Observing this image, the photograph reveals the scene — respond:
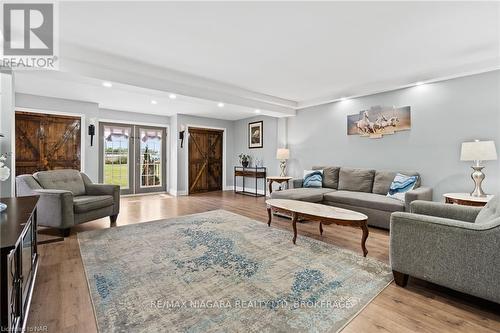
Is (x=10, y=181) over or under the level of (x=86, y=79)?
under

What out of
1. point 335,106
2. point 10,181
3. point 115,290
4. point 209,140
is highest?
point 335,106

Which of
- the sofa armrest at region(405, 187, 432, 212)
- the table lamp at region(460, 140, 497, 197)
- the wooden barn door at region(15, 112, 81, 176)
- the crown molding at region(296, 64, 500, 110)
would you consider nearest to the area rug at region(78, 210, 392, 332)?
the sofa armrest at region(405, 187, 432, 212)

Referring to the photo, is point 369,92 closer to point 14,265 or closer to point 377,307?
point 377,307

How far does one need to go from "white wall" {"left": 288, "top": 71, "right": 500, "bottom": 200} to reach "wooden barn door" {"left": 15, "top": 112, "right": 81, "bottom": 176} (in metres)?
5.76

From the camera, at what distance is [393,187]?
3.93 metres

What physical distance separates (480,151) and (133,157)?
7215 mm

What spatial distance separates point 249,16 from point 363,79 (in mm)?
2746

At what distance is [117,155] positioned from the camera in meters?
6.52

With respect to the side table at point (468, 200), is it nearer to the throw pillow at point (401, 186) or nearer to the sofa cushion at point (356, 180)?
the throw pillow at point (401, 186)

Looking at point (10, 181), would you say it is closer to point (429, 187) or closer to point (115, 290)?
point (115, 290)

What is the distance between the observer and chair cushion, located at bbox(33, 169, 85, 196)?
3543mm

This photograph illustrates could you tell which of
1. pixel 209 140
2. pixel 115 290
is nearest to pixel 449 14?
pixel 115 290

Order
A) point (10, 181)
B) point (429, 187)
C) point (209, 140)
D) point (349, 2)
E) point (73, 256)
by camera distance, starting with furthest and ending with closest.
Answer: point (209, 140)
point (429, 187)
point (10, 181)
point (73, 256)
point (349, 2)

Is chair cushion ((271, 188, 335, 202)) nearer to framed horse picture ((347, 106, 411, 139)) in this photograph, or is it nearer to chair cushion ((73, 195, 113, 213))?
framed horse picture ((347, 106, 411, 139))
